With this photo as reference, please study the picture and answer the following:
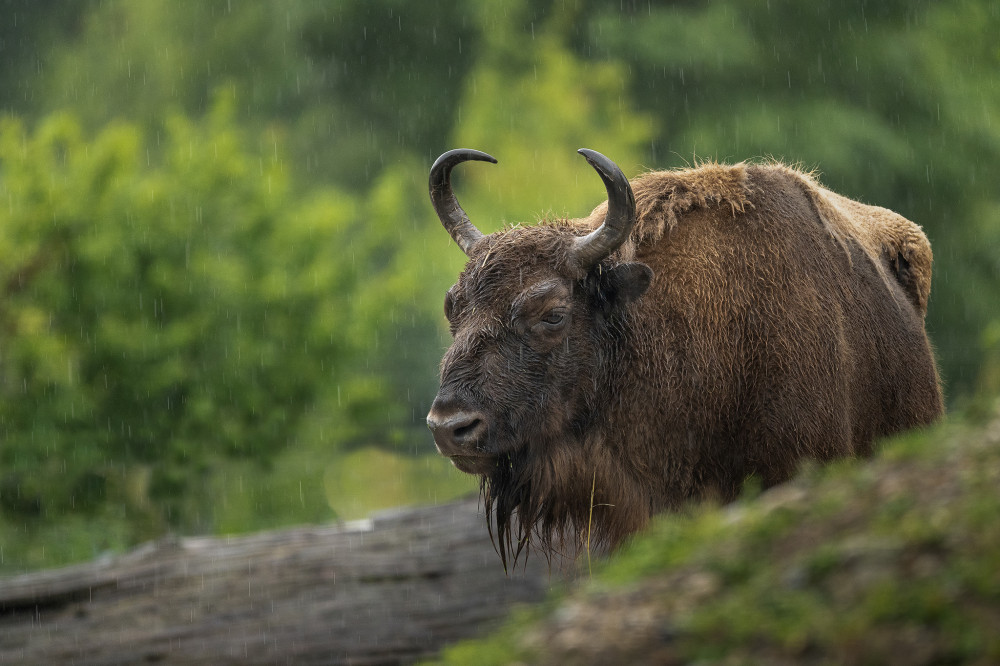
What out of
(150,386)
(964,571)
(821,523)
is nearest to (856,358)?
(821,523)

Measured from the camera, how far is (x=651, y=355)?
19.2ft

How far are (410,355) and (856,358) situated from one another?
1773cm

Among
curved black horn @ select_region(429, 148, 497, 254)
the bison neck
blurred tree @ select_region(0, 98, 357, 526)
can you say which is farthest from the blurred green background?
the bison neck

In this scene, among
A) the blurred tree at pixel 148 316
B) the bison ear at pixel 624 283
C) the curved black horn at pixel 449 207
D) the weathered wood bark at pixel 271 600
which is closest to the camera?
the bison ear at pixel 624 283

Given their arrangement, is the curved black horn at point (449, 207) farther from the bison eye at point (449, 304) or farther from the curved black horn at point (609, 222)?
the curved black horn at point (609, 222)

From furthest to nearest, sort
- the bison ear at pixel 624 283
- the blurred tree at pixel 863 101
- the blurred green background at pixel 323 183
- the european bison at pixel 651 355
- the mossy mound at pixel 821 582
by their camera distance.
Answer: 1. the blurred tree at pixel 863 101
2. the blurred green background at pixel 323 183
3. the bison ear at pixel 624 283
4. the european bison at pixel 651 355
5. the mossy mound at pixel 821 582

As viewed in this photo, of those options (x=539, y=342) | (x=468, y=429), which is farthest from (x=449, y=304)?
(x=468, y=429)

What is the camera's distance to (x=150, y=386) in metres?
14.1

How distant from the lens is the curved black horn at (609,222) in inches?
222

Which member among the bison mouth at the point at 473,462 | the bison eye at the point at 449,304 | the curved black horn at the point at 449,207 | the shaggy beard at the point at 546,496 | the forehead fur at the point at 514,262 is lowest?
the shaggy beard at the point at 546,496

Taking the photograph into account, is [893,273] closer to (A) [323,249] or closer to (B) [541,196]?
(A) [323,249]

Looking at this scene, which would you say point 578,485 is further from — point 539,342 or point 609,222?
point 609,222

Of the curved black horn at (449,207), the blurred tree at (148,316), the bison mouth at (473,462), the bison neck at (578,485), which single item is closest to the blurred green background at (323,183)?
the blurred tree at (148,316)

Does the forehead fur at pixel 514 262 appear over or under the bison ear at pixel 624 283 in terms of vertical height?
over
